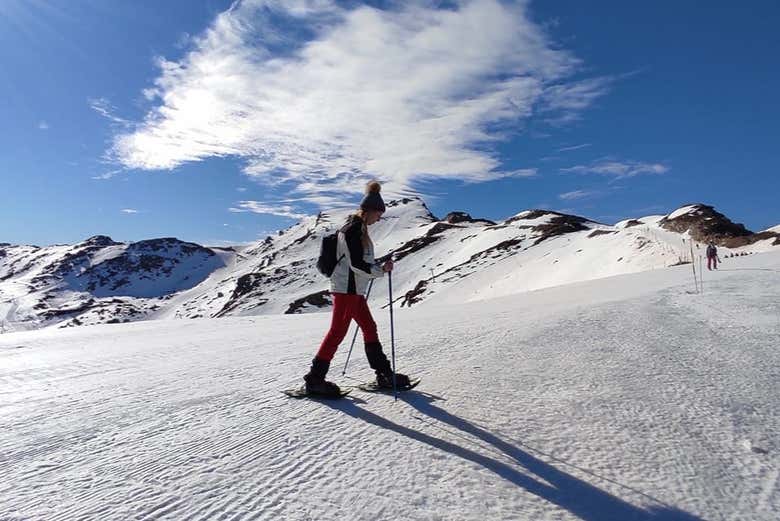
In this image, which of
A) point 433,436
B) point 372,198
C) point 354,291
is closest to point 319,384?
point 354,291

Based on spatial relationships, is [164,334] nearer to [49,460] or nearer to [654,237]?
[49,460]

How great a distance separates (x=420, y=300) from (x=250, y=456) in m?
52.9

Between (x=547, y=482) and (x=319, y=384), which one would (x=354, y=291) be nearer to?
(x=319, y=384)

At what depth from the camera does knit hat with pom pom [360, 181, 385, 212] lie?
507 cm

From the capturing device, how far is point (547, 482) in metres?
3.10

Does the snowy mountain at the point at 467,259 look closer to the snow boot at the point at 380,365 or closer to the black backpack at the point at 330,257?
the snow boot at the point at 380,365

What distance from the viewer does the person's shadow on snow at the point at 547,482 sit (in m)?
2.75

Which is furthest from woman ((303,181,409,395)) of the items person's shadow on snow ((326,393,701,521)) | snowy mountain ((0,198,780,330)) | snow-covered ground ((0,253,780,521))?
snowy mountain ((0,198,780,330))

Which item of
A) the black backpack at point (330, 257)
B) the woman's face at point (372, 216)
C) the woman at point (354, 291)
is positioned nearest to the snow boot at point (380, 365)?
the woman at point (354, 291)

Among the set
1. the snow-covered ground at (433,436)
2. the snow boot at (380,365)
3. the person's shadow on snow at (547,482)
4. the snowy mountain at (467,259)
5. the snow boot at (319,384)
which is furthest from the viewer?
the snowy mountain at (467,259)

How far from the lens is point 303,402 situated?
15.7ft

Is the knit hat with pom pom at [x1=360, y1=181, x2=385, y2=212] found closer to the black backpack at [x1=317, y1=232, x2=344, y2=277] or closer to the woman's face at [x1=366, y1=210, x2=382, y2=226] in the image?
the woman's face at [x1=366, y1=210, x2=382, y2=226]

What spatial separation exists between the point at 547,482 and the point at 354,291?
8.52 feet

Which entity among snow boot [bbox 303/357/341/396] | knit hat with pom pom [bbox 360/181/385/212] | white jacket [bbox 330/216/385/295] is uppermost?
knit hat with pom pom [bbox 360/181/385/212]
